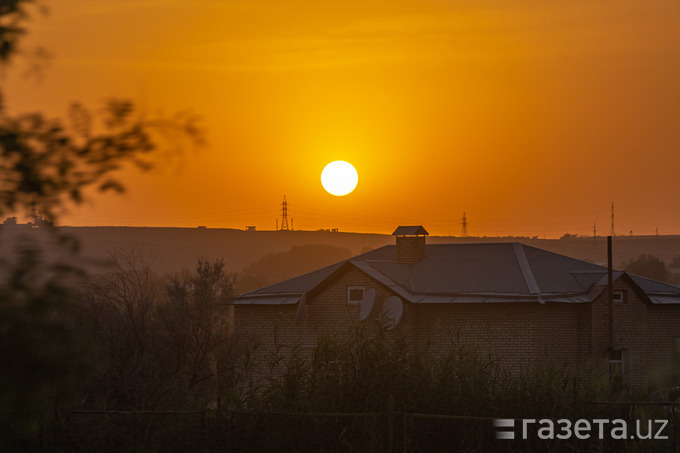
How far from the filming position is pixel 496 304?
3541 centimetres

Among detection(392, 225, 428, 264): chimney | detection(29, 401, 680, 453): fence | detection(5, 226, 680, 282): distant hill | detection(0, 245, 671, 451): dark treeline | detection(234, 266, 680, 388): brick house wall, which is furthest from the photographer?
detection(5, 226, 680, 282): distant hill

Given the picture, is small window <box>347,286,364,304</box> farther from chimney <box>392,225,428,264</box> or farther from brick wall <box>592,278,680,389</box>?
brick wall <box>592,278,680,389</box>

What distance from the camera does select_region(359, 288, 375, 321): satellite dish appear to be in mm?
36125

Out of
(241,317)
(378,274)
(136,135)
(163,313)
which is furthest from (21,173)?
(241,317)

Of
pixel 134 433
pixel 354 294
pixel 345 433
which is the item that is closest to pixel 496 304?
pixel 354 294

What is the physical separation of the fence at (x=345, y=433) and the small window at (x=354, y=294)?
2272cm

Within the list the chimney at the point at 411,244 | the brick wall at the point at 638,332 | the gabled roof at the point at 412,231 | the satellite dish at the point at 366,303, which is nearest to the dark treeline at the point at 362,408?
the satellite dish at the point at 366,303

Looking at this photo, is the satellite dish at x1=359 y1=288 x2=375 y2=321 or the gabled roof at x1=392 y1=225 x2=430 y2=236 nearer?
the satellite dish at x1=359 y1=288 x2=375 y2=321

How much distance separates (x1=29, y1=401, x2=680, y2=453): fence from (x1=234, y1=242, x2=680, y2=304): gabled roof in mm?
21445

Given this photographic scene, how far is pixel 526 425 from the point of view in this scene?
13.6 metres

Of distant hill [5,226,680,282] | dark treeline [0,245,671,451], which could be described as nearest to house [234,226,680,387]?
dark treeline [0,245,671,451]

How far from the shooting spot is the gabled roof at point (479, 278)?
36.1m

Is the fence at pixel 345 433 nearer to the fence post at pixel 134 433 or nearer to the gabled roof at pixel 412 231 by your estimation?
the fence post at pixel 134 433

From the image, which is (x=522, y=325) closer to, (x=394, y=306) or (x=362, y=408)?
(x=394, y=306)
